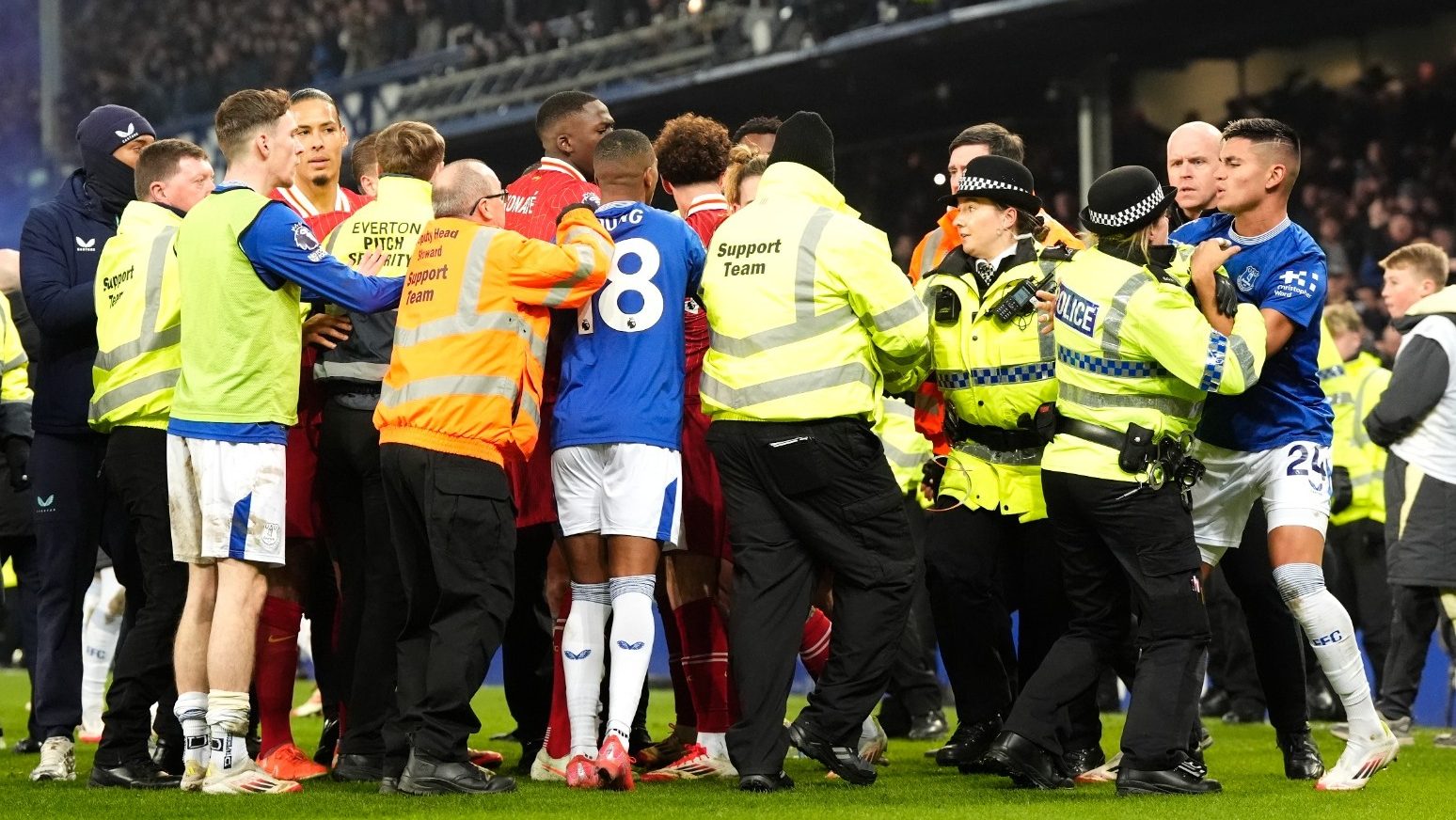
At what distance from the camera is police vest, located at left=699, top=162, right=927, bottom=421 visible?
6137mm

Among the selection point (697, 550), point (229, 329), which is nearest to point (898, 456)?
point (697, 550)

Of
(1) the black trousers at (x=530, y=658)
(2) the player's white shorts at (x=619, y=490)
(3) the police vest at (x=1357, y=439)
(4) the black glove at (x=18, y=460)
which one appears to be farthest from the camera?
(3) the police vest at (x=1357, y=439)

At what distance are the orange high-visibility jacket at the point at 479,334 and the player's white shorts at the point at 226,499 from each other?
428mm

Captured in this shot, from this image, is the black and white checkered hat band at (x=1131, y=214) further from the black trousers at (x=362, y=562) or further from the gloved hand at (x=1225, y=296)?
the black trousers at (x=362, y=562)

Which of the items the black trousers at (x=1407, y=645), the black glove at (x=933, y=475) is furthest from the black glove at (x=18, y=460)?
the black trousers at (x=1407, y=645)

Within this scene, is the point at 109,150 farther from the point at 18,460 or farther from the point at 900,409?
the point at 900,409

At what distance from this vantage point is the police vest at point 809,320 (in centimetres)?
614

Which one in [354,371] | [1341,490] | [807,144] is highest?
[807,144]

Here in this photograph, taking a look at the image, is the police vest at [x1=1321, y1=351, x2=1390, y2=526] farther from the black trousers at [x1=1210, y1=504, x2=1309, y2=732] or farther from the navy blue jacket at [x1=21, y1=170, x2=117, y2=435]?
the navy blue jacket at [x1=21, y1=170, x2=117, y2=435]

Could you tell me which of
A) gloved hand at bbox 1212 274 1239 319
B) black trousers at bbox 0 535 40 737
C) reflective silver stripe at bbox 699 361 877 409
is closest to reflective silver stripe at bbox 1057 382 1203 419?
gloved hand at bbox 1212 274 1239 319

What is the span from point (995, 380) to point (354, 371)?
2313mm

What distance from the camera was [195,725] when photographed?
6.12 meters

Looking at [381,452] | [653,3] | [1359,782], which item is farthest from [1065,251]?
[653,3]

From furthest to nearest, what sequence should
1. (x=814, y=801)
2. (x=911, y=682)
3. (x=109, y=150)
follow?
1. (x=911, y=682)
2. (x=109, y=150)
3. (x=814, y=801)
